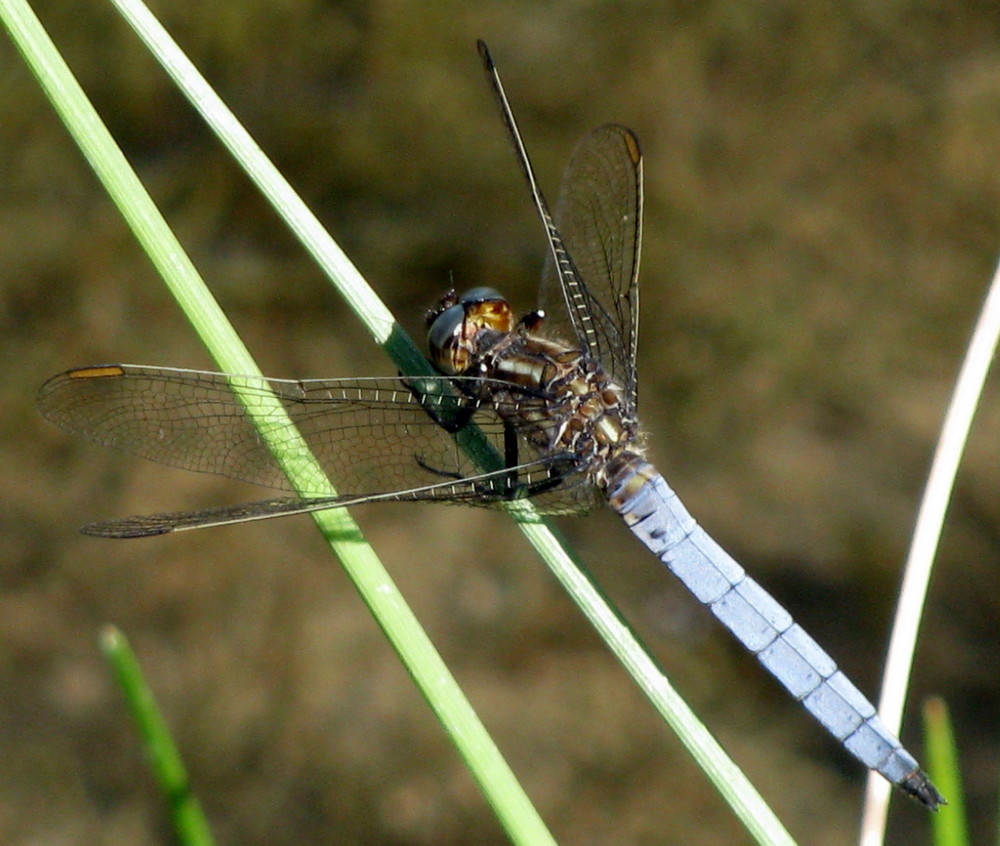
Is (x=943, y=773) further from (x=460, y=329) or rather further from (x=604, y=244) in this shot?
(x=604, y=244)

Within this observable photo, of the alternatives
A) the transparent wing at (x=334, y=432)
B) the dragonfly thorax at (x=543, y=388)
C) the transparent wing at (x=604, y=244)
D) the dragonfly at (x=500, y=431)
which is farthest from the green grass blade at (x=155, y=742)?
the transparent wing at (x=604, y=244)

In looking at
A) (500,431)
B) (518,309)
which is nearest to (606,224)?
(500,431)

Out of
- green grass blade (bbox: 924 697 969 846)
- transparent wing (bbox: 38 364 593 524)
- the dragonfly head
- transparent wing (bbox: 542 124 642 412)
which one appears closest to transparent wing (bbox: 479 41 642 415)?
transparent wing (bbox: 542 124 642 412)

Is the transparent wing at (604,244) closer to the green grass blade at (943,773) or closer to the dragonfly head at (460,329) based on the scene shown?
the dragonfly head at (460,329)

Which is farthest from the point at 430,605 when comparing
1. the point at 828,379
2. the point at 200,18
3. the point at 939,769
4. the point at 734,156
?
the point at 939,769

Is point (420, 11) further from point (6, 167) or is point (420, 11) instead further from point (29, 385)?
point (29, 385)

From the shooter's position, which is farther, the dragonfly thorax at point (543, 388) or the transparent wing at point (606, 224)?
the transparent wing at point (606, 224)
